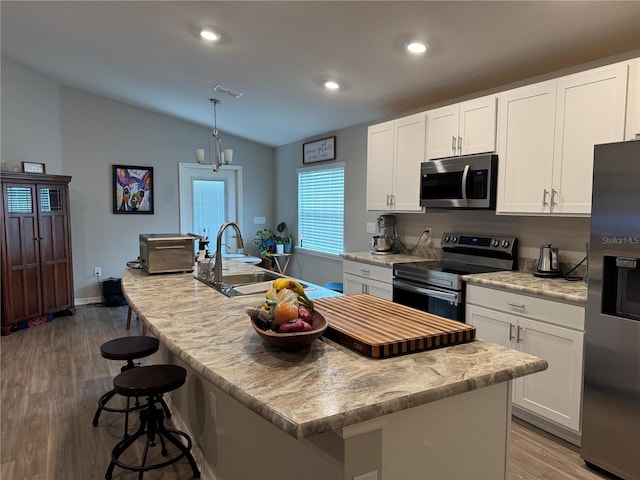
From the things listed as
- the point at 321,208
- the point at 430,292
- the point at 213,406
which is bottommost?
the point at 213,406

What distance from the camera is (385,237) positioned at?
4336 mm

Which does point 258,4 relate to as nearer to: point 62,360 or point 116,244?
point 62,360

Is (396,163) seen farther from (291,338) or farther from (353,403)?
(353,403)

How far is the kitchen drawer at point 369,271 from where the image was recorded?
3.66 meters

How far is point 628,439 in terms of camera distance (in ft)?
6.74

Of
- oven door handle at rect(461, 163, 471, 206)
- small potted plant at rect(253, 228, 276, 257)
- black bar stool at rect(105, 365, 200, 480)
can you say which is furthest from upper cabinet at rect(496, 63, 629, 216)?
small potted plant at rect(253, 228, 276, 257)

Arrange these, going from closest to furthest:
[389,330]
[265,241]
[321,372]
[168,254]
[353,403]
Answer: [353,403]
[321,372]
[389,330]
[168,254]
[265,241]

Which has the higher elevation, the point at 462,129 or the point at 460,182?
the point at 462,129

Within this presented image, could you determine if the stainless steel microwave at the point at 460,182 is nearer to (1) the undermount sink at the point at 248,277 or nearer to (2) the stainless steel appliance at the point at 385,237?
(2) the stainless steel appliance at the point at 385,237

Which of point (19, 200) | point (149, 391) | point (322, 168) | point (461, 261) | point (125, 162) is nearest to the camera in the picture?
point (149, 391)

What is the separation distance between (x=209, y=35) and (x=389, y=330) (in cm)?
283

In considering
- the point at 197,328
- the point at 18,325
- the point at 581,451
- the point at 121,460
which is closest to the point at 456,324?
the point at 197,328

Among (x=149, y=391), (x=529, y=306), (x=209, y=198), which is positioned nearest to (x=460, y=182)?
(x=529, y=306)

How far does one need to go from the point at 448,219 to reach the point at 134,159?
460 cm
